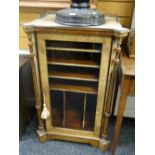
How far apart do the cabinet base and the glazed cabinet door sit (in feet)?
0.18

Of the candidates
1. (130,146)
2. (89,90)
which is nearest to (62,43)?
(89,90)

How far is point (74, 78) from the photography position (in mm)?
1153

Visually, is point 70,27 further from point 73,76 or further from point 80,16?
point 73,76

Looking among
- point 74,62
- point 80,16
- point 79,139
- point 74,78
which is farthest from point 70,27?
point 79,139

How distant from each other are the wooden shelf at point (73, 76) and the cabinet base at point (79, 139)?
19.6 inches

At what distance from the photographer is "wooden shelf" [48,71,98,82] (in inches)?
45.1

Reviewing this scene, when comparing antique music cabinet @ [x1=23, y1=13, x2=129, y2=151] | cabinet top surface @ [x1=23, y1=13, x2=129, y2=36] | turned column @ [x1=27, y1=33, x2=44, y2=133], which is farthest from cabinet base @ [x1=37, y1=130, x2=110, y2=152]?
cabinet top surface @ [x1=23, y1=13, x2=129, y2=36]

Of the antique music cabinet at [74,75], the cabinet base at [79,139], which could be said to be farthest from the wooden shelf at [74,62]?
the cabinet base at [79,139]

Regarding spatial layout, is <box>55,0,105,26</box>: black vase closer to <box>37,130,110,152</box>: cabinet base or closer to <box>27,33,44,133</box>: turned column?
<box>27,33,44,133</box>: turned column

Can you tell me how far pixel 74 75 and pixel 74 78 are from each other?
25 millimetres

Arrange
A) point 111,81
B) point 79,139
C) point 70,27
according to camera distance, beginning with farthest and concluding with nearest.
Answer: point 79,139 → point 111,81 → point 70,27

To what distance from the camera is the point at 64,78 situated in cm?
117
